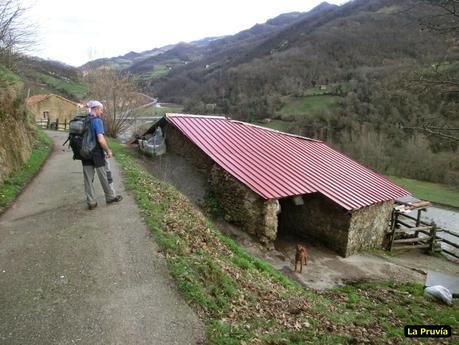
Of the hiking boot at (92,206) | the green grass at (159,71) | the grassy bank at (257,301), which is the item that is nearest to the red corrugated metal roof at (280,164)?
the grassy bank at (257,301)

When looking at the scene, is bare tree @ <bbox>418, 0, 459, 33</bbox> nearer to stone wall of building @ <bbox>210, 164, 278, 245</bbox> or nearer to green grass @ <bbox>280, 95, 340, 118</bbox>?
stone wall of building @ <bbox>210, 164, 278, 245</bbox>

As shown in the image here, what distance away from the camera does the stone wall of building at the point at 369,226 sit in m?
12.5

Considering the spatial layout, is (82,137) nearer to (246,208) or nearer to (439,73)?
(246,208)

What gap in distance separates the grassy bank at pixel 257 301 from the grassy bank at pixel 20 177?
290 centimetres

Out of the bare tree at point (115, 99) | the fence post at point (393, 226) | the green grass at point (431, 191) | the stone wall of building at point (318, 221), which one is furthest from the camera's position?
the green grass at point (431, 191)

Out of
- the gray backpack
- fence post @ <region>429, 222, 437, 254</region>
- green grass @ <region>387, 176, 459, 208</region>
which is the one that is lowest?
green grass @ <region>387, 176, 459, 208</region>

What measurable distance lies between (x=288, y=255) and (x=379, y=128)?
50639 millimetres

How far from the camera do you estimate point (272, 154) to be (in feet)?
47.1

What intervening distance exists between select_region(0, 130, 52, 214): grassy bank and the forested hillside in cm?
915

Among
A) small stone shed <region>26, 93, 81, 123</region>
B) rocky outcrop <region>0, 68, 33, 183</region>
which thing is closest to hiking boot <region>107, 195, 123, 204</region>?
rocky outcrop <region>0, 68, 33, 183</region>

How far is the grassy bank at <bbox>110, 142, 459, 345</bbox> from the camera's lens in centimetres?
499

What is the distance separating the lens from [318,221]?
12.9 m

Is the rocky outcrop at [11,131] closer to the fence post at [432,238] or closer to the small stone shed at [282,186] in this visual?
the small stone shed at [282,186]

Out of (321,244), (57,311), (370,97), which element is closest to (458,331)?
(321,244)
